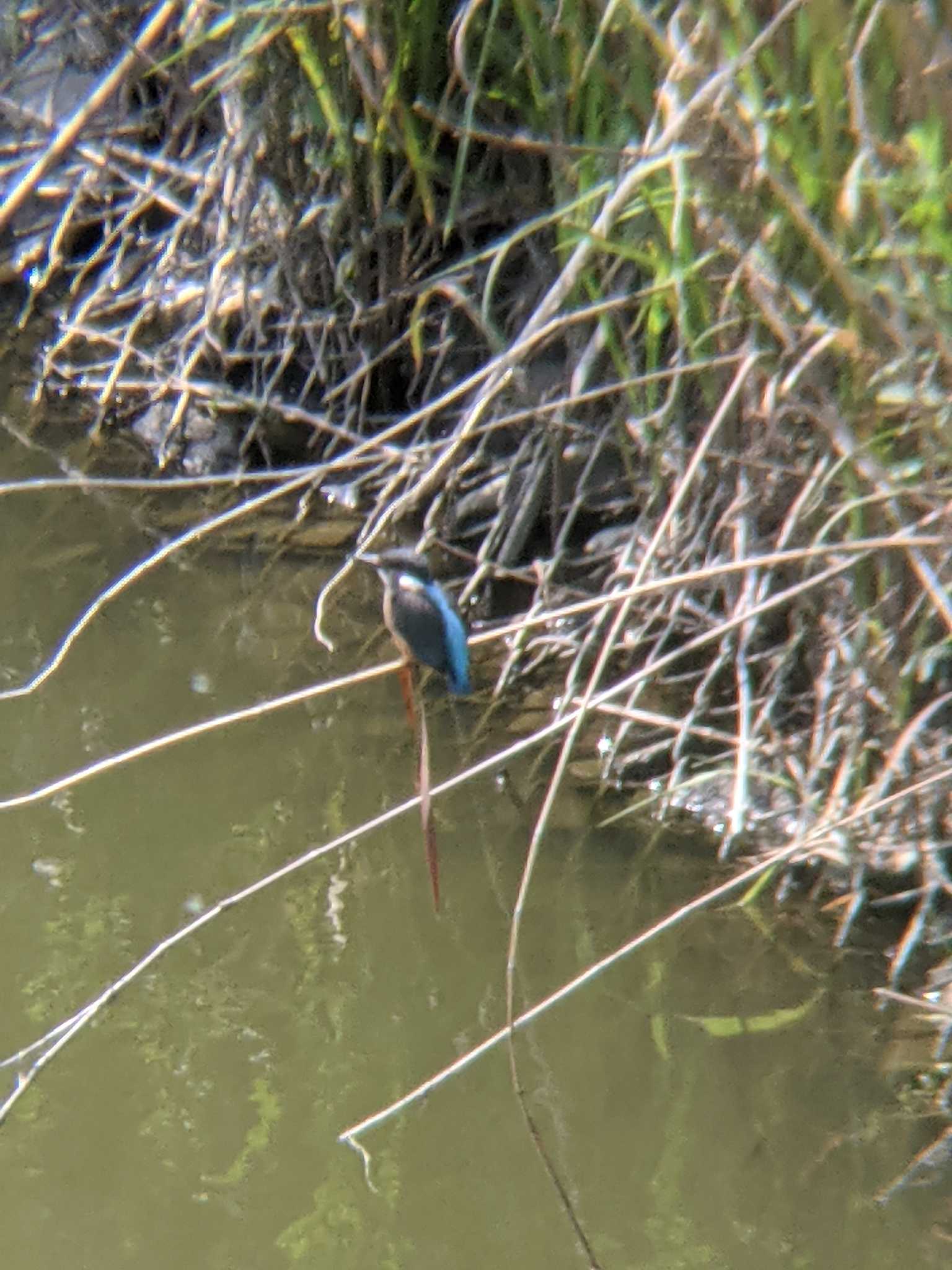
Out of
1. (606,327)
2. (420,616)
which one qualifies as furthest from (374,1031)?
(606,327)

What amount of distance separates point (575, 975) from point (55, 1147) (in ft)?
2.71

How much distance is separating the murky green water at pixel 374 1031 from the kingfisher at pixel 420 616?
0.58 m

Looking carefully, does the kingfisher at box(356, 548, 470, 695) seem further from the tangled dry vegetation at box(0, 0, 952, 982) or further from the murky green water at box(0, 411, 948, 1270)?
the murky green water at box(0, 411, 948, 1270)

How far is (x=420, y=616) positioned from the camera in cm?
228

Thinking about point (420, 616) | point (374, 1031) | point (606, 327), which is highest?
point (606, 327)

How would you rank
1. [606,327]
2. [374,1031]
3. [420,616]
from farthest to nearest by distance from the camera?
[606,327], [374,1031], [420,616]

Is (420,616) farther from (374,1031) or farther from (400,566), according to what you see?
(374,1031)

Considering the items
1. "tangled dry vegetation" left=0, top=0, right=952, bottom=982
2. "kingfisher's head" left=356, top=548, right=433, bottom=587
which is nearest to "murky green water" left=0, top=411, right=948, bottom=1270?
"tangled dry vegetation" left=0, top=0, right=952, bottom=982

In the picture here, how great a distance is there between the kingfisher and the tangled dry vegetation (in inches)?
5.6

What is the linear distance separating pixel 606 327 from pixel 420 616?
0.69 metres

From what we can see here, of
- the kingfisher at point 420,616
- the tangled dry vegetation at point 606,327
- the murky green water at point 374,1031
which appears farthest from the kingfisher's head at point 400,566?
the murky green water at point 374,1031

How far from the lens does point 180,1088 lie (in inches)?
95.0

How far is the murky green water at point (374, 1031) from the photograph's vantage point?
2.21 meters

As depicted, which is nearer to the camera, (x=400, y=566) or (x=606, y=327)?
(x=400, y=566)
